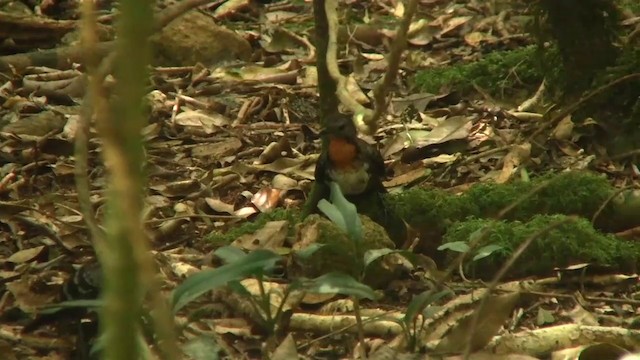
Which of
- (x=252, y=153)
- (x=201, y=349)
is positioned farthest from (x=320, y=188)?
(x=201, y=349)

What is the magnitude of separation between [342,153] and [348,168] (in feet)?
0.25

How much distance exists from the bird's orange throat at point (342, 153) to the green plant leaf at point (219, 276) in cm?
222

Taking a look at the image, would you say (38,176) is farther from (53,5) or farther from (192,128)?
(53,5)

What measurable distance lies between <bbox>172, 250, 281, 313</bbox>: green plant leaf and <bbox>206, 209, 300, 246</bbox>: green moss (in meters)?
1.86

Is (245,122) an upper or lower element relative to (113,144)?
lower

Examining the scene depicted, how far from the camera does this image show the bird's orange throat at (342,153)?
4.88m

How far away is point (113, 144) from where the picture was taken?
106cm

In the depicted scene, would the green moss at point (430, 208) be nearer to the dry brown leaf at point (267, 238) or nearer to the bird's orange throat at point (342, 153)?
the bird's orange throat at point (342, 153)

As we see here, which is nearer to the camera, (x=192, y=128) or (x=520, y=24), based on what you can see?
(x=192, y=128)

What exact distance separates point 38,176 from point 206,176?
90cm

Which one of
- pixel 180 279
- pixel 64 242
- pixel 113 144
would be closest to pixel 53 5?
pixel 64 242

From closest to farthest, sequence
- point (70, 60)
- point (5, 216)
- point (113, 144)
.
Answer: point (113, 144) < point (5, 216) < point (70, 60)

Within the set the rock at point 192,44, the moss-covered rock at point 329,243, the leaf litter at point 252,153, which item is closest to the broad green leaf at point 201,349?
the leaf litter at point 252,153

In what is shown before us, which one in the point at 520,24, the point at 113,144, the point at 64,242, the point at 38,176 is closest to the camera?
the point at 113,144
